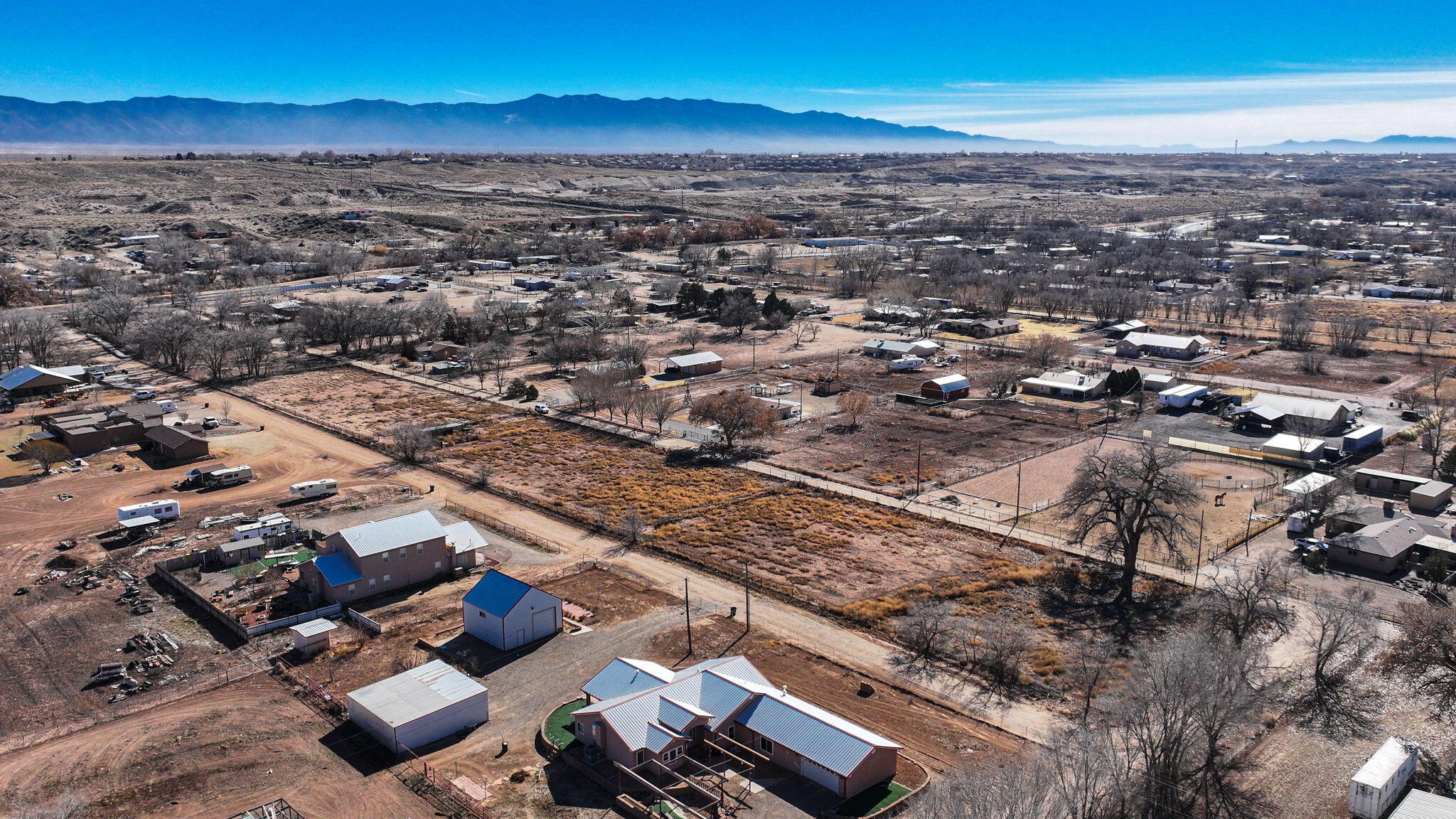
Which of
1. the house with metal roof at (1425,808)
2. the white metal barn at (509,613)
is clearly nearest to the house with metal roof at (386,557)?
the white metal barn at (509,613)

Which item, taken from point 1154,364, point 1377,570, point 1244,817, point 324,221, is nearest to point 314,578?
point 1244,817

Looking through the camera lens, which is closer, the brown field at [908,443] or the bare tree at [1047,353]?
the brown field at [908,443]

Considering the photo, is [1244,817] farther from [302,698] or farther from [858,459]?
[858,459]

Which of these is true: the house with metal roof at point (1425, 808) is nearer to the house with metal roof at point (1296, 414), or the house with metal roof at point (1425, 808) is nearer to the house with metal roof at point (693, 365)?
the house with metal roof at point (1296, 414)

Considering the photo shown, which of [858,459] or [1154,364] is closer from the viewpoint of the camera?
[858,459]

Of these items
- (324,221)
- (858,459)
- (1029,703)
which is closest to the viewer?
(1029,703)

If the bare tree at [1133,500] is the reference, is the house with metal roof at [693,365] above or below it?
below

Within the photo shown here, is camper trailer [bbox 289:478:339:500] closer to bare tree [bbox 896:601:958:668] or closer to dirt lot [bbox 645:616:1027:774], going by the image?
dirt lot [bbox 645:616:1027:774]
